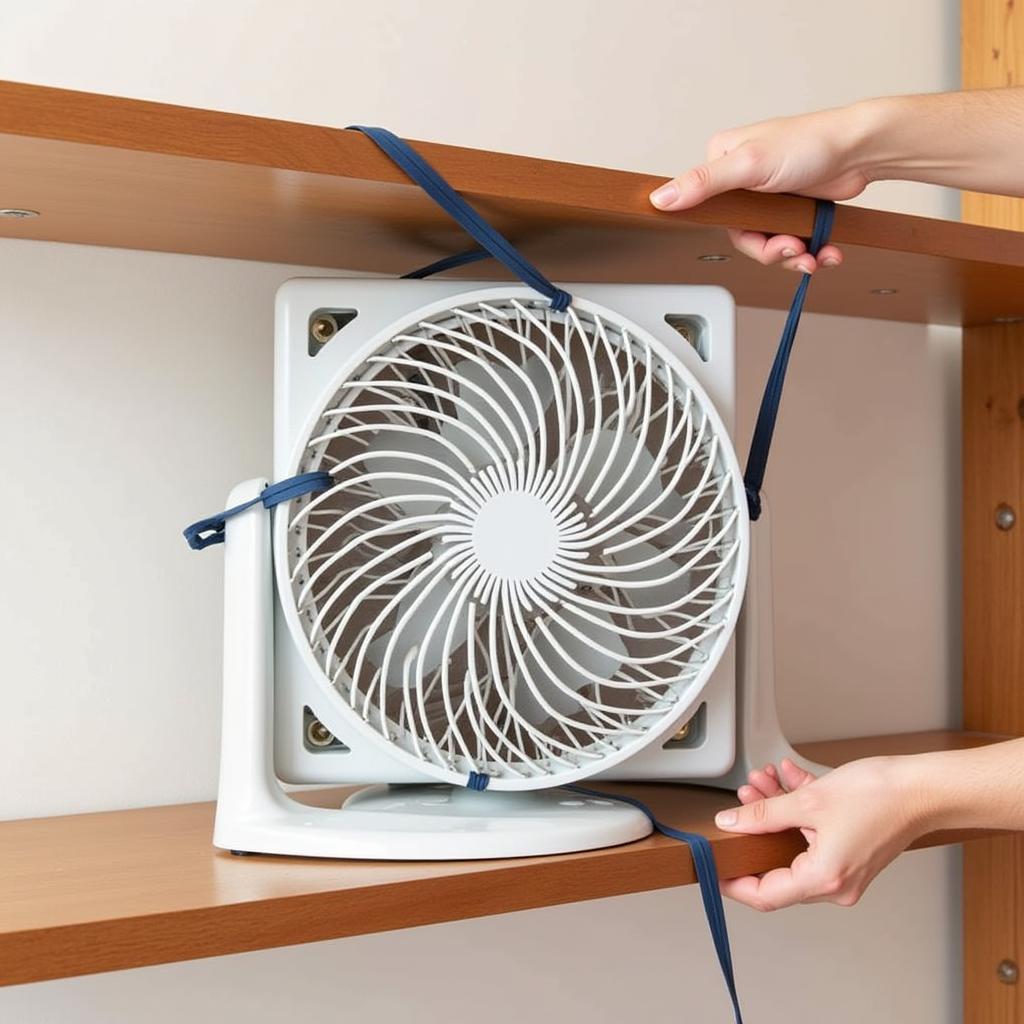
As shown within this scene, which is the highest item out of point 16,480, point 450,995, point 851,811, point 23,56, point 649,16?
point 649,16

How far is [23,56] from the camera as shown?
0.96 metres

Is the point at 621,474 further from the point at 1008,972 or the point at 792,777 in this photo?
the point at 1008,972

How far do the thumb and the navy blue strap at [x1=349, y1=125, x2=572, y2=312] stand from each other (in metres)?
0.34

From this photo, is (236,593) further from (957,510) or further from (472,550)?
(957,510)

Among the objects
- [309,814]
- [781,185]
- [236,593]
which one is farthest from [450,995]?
[781,185]

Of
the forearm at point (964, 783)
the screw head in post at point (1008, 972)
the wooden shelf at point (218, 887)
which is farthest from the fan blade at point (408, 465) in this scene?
the screw head in post at point (1008, 972)

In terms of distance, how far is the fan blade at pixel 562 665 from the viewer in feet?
2.80

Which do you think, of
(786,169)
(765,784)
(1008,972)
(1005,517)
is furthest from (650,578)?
(1008,972)

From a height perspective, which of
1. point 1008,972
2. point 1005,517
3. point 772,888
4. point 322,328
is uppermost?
point 322,328

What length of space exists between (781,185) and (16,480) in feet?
1.88

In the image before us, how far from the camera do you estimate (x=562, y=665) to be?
0.86m

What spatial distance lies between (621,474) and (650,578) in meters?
0.07

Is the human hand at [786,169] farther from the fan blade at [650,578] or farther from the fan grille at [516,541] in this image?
the fan blade at [650,578]

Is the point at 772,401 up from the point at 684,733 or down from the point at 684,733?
up
